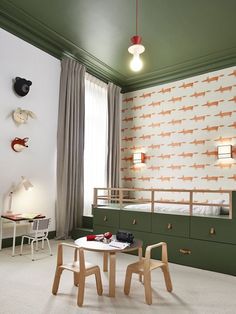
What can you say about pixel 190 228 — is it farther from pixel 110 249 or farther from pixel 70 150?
pixel 70 150

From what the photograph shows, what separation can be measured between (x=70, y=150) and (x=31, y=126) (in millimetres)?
908

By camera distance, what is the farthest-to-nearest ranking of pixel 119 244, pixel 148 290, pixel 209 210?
pixel 209 210
pixel 119 244
pixel 148 290

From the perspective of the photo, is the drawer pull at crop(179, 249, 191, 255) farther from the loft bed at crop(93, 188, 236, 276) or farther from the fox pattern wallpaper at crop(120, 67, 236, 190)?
the fox pattern wallpaper at crop(120, 67, 236, 190)

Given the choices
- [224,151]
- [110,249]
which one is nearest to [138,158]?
[224,151]

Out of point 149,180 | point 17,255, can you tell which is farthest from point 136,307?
point 149,180

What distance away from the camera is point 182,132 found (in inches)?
242

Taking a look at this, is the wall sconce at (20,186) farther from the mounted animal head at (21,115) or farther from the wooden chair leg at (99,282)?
the wooden chair leg at (99,282)

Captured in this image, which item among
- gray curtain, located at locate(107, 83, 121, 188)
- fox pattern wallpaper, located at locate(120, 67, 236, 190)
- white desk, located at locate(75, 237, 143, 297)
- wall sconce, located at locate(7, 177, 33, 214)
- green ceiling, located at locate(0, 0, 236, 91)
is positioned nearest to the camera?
white desk, located at locate(75, 237, 143, 297)

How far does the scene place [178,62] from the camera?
594 centimetres

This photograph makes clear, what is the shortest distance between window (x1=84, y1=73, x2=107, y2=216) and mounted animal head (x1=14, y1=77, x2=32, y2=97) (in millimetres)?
1647

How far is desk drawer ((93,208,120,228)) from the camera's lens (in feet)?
15.3

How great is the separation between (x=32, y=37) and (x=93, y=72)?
67.0 inches

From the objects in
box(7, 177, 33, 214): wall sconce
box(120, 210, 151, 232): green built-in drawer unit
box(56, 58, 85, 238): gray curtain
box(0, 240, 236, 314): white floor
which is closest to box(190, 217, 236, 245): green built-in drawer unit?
box(0, 240, 236, 314): white floor

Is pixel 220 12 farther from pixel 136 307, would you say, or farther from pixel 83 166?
pixel 136 307
